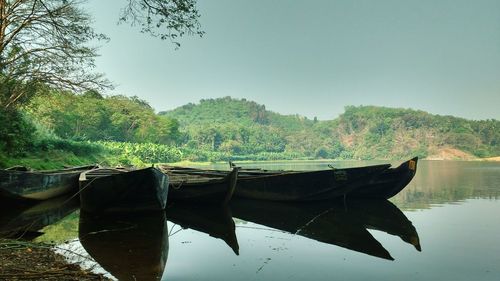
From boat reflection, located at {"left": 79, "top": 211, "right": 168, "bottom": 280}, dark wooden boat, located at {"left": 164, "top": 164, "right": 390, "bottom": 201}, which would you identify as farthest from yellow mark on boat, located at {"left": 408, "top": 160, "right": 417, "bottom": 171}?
boat reflection, located at {"left": 79, "top": 211, "right": 168, "bottom": 280}

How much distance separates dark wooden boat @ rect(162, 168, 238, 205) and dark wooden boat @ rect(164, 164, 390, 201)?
35.3 inches

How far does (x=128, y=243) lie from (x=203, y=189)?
4695 millimetres

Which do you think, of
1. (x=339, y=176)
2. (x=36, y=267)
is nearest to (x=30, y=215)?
(x=36, y=267)

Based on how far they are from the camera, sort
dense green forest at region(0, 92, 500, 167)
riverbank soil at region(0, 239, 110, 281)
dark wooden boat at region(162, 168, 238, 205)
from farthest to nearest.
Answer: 1. dense green forest at region(0, 92, 500, 167)
2. dark wooden boat at region(162, 168, 238, 205)
3. riverbank soil at region(0, 239, 110, 281)

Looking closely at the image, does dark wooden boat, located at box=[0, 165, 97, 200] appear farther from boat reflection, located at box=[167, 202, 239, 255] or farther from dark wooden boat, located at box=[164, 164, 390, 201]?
dark wooden boat, located at box=[164, 164, 390, 201]

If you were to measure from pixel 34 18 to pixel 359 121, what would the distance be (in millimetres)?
123920

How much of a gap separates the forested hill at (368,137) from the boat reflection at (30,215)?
278 ft

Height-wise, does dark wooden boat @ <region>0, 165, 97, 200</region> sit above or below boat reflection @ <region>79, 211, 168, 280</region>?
above

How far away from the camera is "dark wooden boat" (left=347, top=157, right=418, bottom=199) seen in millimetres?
12297

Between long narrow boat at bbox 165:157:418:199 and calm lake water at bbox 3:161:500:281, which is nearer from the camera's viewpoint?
calm lake water at bbox 3:161:500:281

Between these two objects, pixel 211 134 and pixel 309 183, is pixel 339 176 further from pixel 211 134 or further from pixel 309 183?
pixel 211 134

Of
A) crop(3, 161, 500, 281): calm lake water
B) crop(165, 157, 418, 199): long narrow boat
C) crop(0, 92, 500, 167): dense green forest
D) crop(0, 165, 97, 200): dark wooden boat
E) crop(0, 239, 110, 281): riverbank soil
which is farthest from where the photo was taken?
crop(0, 92, 500, 167): dense green forest

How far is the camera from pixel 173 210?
11.0 metres

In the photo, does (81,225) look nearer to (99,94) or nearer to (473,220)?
(473,220)
